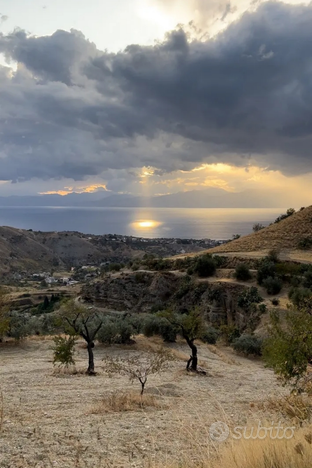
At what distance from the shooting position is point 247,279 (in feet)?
129

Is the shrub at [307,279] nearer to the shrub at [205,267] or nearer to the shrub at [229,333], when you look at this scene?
the shrub at [229,333]

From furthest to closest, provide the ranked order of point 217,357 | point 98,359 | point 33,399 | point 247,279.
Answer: point 247,279 → point 217,357 → point 98,359 → point 33,399

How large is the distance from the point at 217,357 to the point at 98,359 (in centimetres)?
779

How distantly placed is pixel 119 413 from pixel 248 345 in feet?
56.5

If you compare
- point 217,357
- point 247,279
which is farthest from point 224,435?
point 247,279

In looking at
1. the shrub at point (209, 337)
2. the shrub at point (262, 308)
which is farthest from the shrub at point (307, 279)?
the shrub at point (209, 337)

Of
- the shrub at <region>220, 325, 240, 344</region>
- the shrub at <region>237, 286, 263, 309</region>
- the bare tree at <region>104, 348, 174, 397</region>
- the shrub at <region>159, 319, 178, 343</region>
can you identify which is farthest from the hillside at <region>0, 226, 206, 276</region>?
the bare tree at <region>104, 348, 174, 397</region>

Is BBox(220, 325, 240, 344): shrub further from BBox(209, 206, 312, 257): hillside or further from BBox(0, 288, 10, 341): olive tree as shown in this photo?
BBox(209, 206, 312, 257): hillside

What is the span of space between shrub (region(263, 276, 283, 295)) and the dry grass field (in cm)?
1680

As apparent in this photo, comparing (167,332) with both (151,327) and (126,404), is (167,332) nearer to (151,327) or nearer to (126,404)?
(151,327)

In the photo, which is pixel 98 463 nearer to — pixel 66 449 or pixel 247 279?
pixel 66 449

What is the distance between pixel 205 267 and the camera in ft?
142

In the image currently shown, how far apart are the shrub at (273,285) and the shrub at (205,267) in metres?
8.33

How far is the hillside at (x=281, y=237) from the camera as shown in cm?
5038
